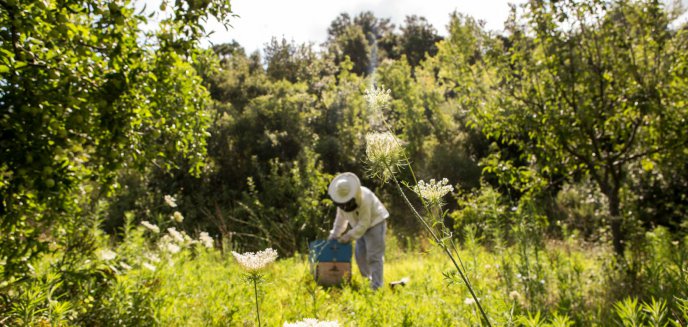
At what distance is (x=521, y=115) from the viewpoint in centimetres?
489

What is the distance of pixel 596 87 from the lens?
486cm

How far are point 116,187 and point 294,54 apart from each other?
16.2 m

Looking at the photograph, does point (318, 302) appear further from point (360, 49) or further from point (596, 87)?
point (360, 49)

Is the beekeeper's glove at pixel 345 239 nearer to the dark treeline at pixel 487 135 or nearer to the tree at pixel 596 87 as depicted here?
the dark treeline at pixel 487 135

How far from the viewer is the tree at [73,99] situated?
96.0 inches

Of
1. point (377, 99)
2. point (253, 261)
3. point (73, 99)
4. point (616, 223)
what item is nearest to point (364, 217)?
point (616, 223)

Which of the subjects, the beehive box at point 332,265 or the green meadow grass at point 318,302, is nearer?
the green meadow grass at point 318,302

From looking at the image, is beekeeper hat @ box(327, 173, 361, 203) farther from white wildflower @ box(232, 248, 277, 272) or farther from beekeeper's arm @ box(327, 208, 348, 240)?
white wildflower @ box(232, 248, 277, 272)

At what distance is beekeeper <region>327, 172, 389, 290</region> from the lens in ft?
18.5

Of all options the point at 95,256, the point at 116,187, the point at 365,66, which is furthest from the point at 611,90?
the point at 365,66

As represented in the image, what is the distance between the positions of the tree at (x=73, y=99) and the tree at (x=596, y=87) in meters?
3.57

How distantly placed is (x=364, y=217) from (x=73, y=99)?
3.95 meters

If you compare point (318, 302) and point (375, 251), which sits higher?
point (318, 302)

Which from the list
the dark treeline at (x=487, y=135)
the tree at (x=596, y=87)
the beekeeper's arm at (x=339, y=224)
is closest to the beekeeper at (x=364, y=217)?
the beekeeper's arm at (x=339, y=224)
